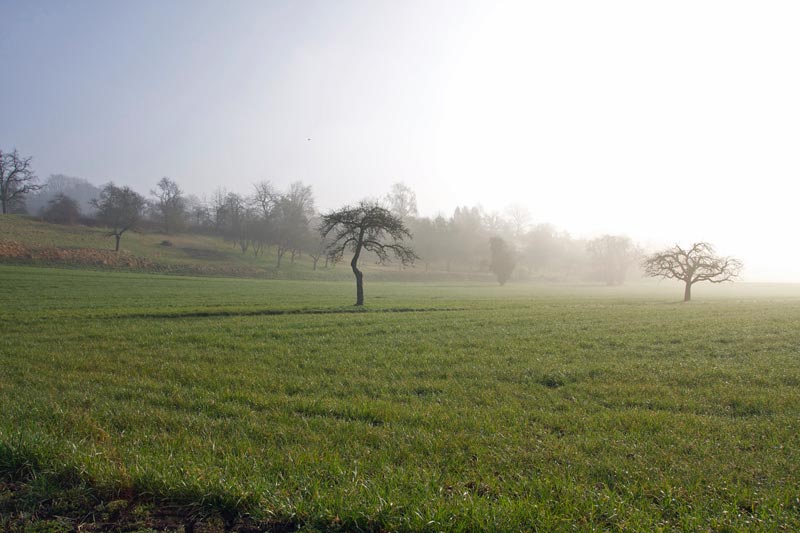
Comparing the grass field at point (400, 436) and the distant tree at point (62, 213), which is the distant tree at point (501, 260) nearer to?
the grass field at point (400, 436)

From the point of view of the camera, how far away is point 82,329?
14742mm

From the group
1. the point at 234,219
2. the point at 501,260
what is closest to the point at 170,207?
the point at 234,219

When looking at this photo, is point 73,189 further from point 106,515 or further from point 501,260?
point 106,515

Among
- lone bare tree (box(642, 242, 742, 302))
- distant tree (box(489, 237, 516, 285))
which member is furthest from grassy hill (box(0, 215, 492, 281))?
lone bare tree (box(642, 242, 742, 302))

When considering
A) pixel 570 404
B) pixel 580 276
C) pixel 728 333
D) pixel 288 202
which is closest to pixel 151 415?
pixel 570 404

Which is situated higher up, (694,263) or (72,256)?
(694,263)

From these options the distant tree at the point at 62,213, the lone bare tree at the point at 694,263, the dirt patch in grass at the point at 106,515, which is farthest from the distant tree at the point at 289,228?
the dirt patch in grass at the point at 106,515

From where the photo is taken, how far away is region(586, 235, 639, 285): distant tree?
326 feet

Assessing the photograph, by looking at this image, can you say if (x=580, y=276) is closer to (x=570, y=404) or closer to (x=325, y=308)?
(x=325, y=308)

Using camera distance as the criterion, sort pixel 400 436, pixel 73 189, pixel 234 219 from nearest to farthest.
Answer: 1. pixel 400 436
2. pixel 234 219
3. pixel 73 189

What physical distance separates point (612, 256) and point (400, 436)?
108 meters

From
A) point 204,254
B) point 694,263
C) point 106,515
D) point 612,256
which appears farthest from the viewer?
point 612,256

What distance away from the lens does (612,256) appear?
10012 centimetres

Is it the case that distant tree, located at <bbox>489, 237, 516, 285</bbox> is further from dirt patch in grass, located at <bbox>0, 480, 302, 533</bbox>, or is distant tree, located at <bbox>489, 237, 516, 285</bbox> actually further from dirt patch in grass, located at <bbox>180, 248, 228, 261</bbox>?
dirt patch in grass, located at <bbox>0, 480, 302, 533</bbox>
